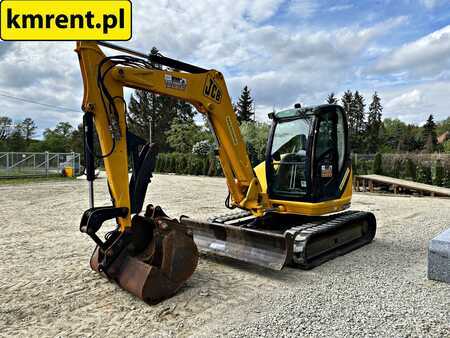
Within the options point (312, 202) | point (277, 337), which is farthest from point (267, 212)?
point (277, 337)

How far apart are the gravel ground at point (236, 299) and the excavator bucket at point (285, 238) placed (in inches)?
6.9

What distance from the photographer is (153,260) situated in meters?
3.98

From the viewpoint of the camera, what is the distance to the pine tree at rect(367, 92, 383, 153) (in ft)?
181

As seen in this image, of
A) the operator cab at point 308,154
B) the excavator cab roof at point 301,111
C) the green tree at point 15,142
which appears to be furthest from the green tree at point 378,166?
the green tree at point 15,142

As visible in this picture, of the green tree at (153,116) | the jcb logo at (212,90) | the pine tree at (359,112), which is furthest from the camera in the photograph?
the pine tree at (359,112)

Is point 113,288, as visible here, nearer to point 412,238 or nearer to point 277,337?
point 277,337

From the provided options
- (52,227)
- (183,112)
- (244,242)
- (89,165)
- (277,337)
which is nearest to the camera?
(277,337)

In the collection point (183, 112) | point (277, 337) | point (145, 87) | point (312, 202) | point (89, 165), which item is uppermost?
point (183, 112)

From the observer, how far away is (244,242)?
4918mm

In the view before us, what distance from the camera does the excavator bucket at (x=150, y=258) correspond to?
12.2 feet

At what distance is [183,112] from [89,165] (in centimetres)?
4881

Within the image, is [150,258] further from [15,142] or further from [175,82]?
[15,142]

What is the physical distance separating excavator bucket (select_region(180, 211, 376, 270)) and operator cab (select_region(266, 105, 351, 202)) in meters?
0.52

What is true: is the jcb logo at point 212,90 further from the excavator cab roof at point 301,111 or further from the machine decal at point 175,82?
the excavator cab roof at point 301,111
